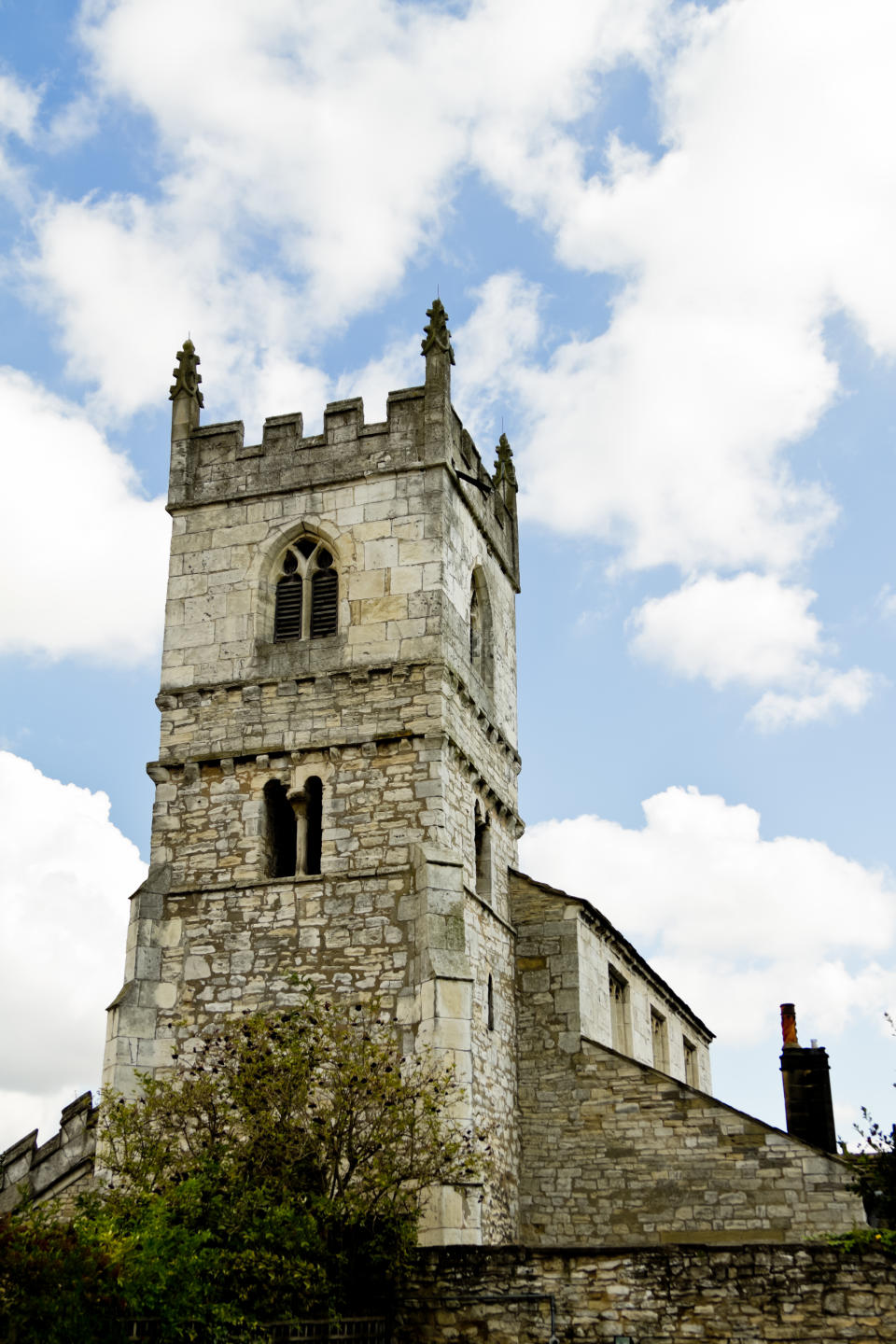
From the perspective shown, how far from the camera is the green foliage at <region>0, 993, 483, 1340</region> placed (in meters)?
13.8

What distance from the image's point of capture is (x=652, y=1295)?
14945 mm

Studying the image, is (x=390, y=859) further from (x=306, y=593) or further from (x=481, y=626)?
(x=481, y=626)

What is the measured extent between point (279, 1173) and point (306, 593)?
31.0 ft

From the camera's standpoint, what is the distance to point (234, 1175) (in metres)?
16.3

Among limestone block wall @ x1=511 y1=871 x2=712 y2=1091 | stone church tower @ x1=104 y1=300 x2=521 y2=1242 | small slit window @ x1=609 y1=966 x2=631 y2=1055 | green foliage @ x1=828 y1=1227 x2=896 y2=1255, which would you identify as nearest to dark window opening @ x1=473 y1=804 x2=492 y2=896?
stone church tower @ x1=104 y1=300 x2=521 y2=1242

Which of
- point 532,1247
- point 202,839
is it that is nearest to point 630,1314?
point 532,1247

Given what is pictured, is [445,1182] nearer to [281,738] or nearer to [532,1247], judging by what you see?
[532,1247]

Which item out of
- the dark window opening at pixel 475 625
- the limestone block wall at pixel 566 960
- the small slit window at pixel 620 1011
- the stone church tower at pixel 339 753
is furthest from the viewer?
the small slit window at pixel 620 1011

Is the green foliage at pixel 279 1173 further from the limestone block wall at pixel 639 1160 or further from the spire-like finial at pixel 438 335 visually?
the spire-like finial at pixel 438 335

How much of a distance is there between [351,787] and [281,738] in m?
1.41

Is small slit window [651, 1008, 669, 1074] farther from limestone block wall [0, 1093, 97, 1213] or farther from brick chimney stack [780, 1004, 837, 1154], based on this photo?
limestone block wall [0, 1093, 97, 1213]

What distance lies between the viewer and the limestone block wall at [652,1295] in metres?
14.5

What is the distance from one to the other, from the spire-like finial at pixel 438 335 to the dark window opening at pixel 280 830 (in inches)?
307

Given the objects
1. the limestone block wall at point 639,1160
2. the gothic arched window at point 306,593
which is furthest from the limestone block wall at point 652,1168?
the gothic arched window at point 306,593
